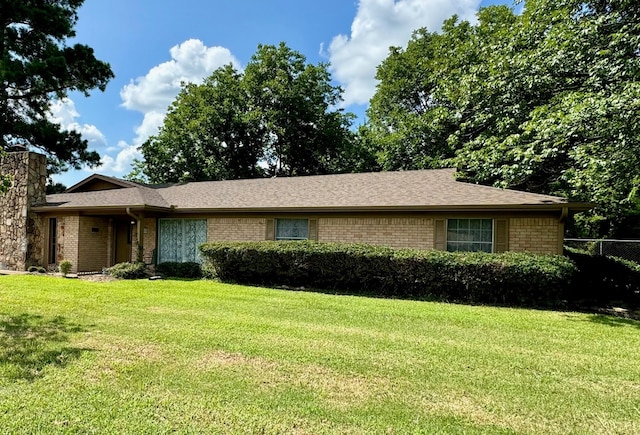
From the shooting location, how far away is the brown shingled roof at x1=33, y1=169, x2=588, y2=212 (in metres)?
11.3

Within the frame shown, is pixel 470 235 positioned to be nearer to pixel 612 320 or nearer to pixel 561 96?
pixel 612 320

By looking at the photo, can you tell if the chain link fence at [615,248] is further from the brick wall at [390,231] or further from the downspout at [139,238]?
the downspout at [139,238]

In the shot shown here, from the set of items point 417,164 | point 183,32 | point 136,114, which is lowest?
point 417,164

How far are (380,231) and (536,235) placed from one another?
4.32m

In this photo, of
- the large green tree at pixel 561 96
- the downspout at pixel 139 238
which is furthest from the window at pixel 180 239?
the large green tree at pixel 561 96

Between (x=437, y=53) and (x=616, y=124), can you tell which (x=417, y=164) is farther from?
(x=616, y=124)

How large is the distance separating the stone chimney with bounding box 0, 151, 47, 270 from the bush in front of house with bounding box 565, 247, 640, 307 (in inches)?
739

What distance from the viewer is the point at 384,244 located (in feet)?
40.7

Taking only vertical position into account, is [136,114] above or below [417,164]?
above

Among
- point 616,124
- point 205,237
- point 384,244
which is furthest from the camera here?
point 205,237

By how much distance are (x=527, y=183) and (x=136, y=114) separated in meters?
23.5

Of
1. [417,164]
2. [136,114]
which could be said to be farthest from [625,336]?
[136,114]

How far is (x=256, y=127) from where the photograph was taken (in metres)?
29.7

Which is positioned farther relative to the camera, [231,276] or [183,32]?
[183,32]
